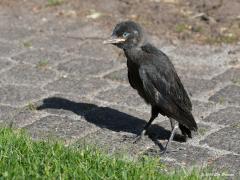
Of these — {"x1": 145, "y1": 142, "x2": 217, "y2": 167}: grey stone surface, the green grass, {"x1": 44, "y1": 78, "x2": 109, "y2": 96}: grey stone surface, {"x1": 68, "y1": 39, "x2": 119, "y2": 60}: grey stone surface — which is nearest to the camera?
the green grass

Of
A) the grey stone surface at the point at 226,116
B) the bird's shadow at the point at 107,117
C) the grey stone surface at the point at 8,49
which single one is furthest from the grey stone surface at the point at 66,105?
the grey stone surface at the point at 8,49

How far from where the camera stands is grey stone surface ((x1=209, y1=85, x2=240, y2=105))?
25.7 ft

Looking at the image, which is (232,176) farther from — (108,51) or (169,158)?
(108,51)

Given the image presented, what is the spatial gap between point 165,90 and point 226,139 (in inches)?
28.9

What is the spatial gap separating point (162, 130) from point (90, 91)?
122 centimetres

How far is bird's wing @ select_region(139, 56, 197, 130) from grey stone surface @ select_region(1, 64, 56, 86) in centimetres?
197

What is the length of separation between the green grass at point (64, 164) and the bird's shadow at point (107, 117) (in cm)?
88

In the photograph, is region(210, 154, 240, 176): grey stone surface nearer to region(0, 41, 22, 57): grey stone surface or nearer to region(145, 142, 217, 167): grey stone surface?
region(145, 142, 217, 167): grey stone surface

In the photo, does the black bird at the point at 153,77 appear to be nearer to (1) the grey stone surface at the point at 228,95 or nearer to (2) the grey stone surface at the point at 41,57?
(1) the grey stone surface at the point at 228,95

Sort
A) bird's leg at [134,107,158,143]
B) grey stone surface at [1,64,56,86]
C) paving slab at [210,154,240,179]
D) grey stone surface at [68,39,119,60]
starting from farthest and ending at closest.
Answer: grey stone surface at [68,39,119,60], grey stone surface at [1,64,56,86], bird's leg at [134,107,158,143], paving slab at [210,154,240,179]

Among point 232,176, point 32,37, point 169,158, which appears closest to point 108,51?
point 32,37

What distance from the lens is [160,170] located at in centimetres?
614

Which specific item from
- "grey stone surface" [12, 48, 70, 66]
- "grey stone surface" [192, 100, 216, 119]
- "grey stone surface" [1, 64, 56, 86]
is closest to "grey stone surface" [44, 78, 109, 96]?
"grey stone surface" [1, 64, 56, 86]

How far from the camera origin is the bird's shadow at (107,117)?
724cm
